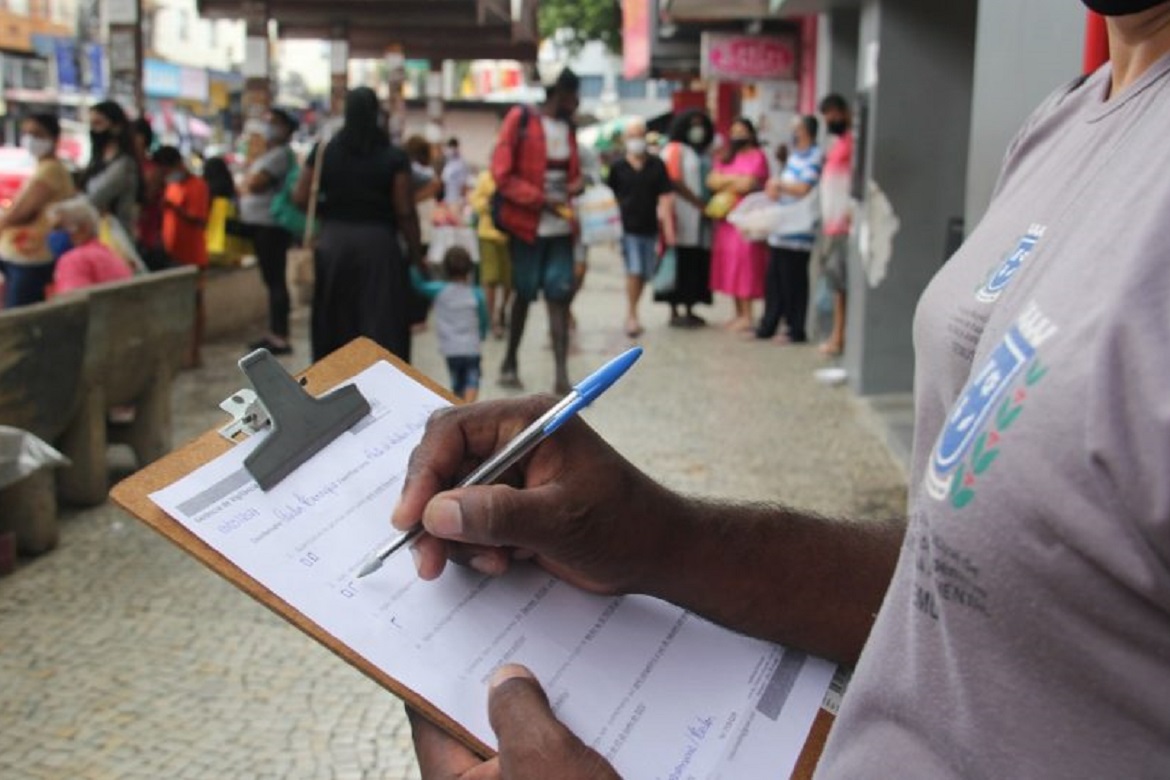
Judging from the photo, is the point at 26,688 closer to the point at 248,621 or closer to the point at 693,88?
the point at 248,621

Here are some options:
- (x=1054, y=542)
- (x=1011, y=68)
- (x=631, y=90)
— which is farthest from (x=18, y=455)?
(x=631, y=90)

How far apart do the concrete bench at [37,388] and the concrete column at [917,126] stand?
480 cm

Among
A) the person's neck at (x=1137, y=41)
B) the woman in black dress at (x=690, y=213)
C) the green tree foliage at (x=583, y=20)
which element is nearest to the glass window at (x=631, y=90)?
the green tree foliage at (x=583, y=20)

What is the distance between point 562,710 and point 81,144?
96.2 feet

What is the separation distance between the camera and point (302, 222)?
782 cm

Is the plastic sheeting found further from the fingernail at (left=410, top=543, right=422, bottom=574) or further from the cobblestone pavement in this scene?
the fingernail at (left=410, top=543, right=422, bottom=574)

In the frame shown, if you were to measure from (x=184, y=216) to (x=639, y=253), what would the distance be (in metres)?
3.98

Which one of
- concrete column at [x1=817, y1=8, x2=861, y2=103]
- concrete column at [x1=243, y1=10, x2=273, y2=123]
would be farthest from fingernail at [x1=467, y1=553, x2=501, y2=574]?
concrete column at [x1=243, y1=10, x2=273, y2=123]

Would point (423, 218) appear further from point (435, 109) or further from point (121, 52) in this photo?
point (435, 109)

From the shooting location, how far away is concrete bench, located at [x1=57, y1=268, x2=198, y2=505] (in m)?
5.96

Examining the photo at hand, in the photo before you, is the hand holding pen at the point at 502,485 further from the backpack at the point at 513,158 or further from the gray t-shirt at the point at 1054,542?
the backpack at the point at 513,158

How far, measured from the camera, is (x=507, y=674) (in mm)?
1273

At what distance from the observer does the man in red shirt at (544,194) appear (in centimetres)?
798

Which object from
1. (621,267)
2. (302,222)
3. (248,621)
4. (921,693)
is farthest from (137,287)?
(621,267)
